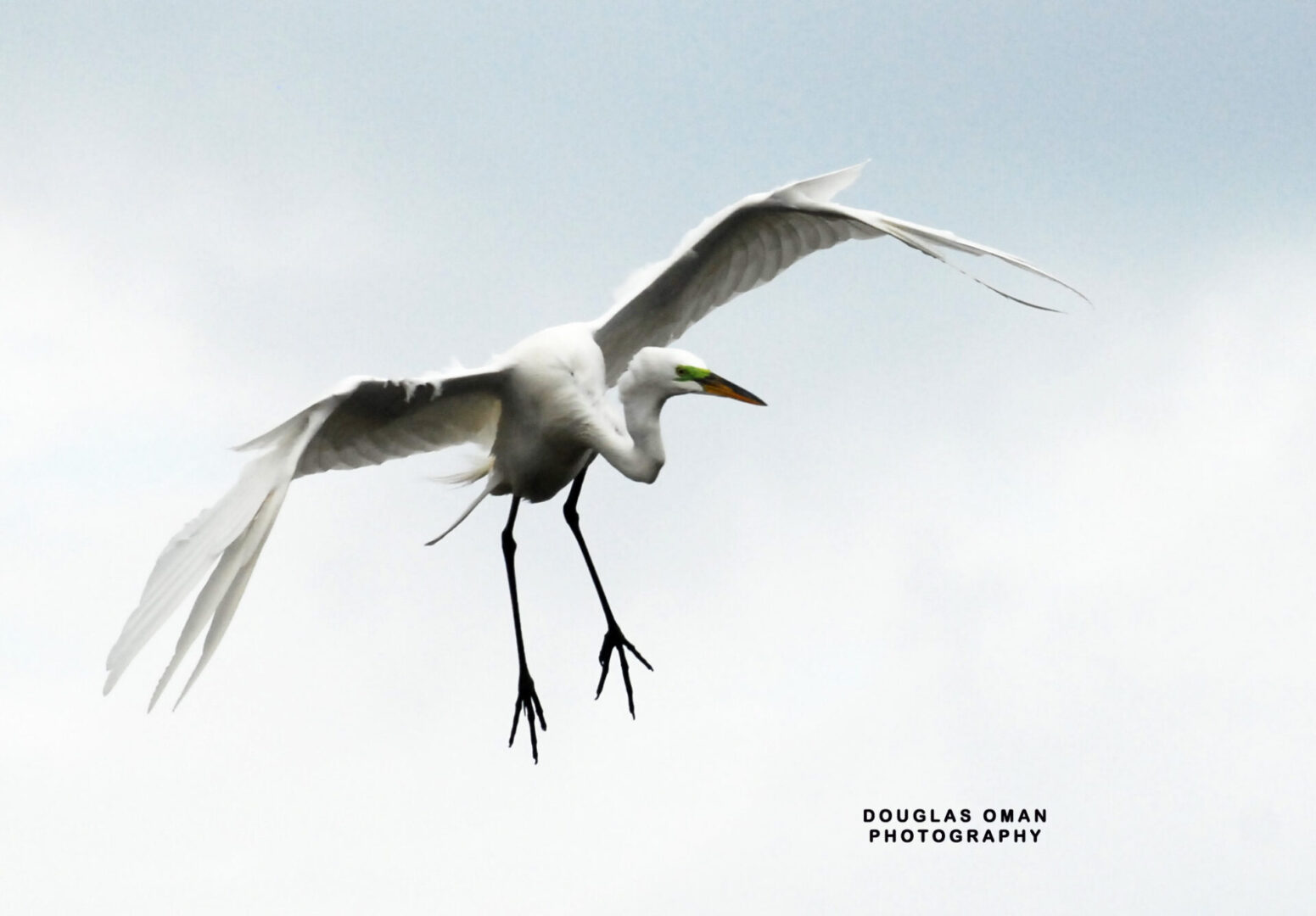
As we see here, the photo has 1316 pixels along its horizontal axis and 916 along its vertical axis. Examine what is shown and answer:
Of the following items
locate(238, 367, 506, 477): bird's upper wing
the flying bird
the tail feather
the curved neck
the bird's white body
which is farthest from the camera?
the bird's white body

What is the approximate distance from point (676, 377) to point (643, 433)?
28 cm

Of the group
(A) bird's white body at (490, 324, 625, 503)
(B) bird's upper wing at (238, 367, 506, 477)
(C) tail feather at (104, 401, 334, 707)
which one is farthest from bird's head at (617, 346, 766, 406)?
(C) tail feather at (104, 401, 334, 707)

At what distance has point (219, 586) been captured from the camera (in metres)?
5.03

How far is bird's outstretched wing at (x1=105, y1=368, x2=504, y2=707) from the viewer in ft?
15.8

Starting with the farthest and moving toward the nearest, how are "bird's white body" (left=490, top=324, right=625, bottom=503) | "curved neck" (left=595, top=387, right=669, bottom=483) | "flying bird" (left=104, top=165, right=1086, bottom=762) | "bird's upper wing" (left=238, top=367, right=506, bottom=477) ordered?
"bird's white body" (left=490, top=324, right=625, bottom=503) < "curved neck" (left=595, top=387, right=669, bottom=483) < "bird's upper wing" (left=238, top=367, right=506, bottom=477) < "flying bird" (left=104, top=165, right=1086, bottom=762)

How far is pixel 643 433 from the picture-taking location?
5.71 metres

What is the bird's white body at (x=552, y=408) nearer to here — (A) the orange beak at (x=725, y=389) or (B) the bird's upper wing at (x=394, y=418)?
(B) the bird's upper wing at (x=394, y=418)

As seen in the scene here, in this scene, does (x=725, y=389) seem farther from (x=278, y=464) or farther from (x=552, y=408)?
(x=278, y=464)

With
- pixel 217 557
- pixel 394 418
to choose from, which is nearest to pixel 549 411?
pixel 394 418

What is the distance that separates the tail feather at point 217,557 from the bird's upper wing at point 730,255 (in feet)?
5.38

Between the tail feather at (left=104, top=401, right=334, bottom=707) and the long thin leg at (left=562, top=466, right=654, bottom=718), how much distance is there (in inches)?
63.8

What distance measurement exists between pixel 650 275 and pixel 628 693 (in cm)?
178

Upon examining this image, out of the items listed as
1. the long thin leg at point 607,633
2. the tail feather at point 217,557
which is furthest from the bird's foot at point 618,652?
the tail feather at point 217,557

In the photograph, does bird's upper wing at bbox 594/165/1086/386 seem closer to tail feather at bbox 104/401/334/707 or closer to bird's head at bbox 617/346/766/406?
bird's head at bbox 617/346/766/406
